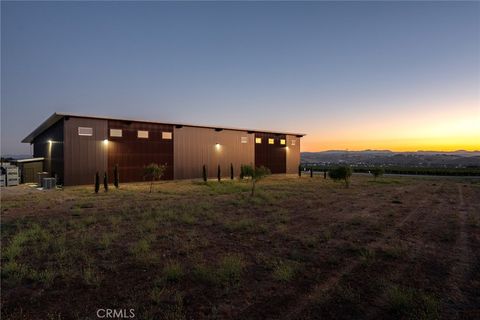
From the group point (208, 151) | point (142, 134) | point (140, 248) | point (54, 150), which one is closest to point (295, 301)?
point (140, 248)

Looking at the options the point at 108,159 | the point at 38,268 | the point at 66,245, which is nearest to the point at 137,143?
the point at 108,159

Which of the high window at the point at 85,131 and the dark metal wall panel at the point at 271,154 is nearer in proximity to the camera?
the high window at the point at 85,131

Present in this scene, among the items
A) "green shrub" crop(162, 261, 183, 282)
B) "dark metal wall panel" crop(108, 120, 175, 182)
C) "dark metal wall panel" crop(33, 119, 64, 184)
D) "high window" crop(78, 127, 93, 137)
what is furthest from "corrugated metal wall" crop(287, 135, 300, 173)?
"green shrub" crop(162, 261, 183, 282)

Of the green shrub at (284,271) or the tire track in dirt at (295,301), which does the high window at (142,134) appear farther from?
the tire track in dirt at (295,301)

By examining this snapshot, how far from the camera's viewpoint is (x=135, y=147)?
94.6 feet

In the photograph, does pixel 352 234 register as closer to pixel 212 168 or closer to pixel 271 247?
pixel 271 247

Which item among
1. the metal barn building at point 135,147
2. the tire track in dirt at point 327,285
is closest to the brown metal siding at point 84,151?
the metal barn building at point 135,147

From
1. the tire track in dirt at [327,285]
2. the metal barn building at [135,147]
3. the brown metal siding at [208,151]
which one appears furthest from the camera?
the brown metal siding at [208,151]

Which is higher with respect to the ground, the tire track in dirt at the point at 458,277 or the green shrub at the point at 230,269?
the green shrub at the point at 230,269

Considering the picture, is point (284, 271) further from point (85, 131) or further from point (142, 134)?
point (142, 134)

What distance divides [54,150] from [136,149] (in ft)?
26.9

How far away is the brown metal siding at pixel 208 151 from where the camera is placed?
32250 millimetres

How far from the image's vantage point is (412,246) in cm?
899

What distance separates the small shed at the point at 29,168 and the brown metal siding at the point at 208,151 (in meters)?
16.1
